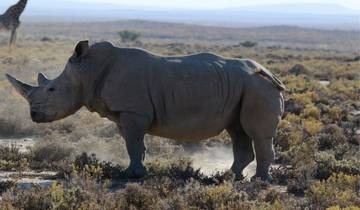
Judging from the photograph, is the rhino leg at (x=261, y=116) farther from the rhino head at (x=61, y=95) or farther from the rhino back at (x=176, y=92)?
the rhino head at (x=61, y=95)

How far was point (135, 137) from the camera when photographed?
846cm

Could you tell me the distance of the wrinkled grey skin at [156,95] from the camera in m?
8.52

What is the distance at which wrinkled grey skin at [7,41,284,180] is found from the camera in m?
8.52

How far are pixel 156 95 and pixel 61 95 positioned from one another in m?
1.21

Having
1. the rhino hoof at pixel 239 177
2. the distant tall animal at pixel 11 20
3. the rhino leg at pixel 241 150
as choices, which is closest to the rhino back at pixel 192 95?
the rhino leg at pixel 241 150

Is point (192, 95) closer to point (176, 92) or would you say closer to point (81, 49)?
point (176, 92)

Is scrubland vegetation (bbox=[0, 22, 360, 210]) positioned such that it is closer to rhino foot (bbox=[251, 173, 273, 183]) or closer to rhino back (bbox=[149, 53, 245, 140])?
rhino foot (bbox=[251, 173, 273, 183])

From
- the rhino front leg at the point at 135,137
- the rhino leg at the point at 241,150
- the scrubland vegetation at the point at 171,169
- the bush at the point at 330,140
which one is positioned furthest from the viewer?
the bush at the point at 330,140

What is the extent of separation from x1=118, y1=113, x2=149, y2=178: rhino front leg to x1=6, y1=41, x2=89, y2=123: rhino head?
730 mm

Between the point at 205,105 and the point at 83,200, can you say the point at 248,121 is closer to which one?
the point at 205,105

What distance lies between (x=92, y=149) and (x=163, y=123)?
2838 mm

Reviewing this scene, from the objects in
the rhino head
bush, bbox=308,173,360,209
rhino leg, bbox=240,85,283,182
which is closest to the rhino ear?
the rhino head

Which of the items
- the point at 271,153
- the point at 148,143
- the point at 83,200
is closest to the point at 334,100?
the point at 148,143

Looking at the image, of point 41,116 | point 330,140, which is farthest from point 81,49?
point 330,140
